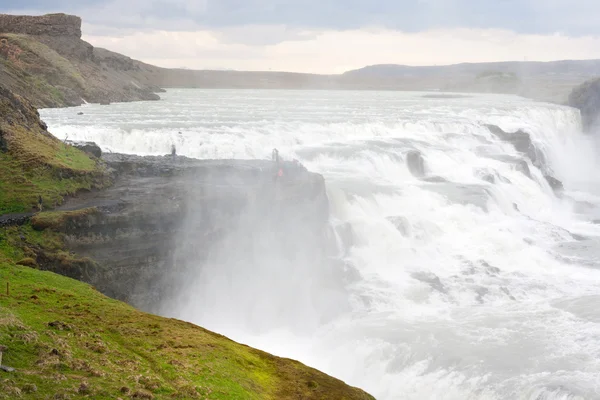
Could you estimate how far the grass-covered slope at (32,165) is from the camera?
20.2 metres

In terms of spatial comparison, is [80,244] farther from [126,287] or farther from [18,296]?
[18,296]

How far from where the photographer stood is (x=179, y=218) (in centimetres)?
2189

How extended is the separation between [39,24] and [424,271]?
240ft

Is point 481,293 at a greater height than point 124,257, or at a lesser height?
lesser

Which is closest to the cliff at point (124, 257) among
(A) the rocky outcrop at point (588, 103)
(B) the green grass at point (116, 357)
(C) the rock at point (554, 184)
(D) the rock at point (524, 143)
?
(B) the green grass at point (116, 357)

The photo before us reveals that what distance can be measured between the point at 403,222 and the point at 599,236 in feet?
36.2

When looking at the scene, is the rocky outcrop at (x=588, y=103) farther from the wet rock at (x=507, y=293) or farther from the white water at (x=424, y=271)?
the wet rock at (x=507, y=293)

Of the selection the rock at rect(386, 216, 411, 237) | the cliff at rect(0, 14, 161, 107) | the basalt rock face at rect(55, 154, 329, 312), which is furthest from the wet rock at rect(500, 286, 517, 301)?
the cliff at rect(0, 14, 161, 107)

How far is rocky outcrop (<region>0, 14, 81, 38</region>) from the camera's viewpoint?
8250 centimetres

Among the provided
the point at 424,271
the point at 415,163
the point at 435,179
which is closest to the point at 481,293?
the point at 424,271

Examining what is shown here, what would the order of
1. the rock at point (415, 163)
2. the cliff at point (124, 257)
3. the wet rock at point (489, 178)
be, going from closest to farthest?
the cliff at point (124, 257), the rock at point (415, 163), the wet rock at point (489, 178)

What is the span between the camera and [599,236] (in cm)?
3222

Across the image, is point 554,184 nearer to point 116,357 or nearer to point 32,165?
point 32,165

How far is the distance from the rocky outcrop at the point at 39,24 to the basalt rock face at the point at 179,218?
205ft
